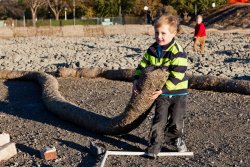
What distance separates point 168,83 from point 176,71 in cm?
15

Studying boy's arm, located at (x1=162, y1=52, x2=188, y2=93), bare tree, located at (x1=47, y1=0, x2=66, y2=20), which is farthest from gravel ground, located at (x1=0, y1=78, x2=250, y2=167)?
bare tree, located at (x1=47, y1=0, x2=66, y2=20)

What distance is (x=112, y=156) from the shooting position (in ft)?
15.7

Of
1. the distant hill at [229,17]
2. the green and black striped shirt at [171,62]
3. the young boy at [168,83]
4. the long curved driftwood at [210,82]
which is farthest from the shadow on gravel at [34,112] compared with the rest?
the distant hill at [229,17]

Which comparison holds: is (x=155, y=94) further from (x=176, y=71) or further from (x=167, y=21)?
(x=167, y=21)

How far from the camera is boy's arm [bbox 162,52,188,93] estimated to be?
4699mm

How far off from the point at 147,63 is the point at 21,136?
1.93m

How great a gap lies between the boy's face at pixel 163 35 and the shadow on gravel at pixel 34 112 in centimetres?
124

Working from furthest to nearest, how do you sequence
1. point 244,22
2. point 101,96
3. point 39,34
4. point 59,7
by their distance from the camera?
point 59,7 → point 244,22 → point 39,34 → point 101,96

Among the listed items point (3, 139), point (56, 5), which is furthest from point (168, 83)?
point (56, 5)

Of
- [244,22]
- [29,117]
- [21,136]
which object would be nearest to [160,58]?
[21,136]

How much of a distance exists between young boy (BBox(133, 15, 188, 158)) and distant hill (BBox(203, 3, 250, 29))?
138 ft

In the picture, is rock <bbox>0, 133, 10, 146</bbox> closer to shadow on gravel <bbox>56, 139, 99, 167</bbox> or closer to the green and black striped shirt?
shadow on gravel <bbox>56, 139, 99, 167</bbox>

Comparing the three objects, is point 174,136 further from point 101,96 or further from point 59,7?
point 59,7

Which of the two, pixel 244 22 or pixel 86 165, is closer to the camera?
pixel 86 165
